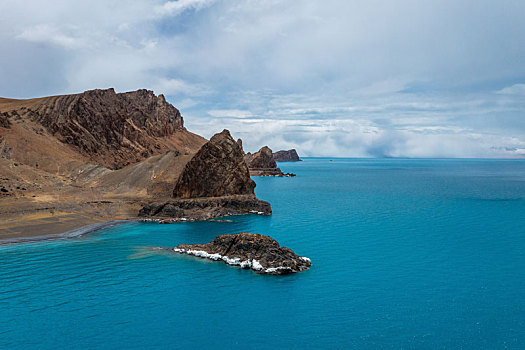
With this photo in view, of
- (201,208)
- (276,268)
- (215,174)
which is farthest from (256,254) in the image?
(215,174)

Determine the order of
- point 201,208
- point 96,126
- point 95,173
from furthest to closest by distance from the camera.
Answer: point 96,126 < point 95,173 < point 201,208

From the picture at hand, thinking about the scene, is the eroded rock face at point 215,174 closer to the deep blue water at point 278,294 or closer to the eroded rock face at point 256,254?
the deep blue water at point 278,294

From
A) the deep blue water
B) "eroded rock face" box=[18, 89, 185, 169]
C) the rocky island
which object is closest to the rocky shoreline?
the rocky island

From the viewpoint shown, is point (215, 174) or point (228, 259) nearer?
point (228, 259)

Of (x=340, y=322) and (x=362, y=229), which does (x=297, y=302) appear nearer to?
(x=340, y=322)

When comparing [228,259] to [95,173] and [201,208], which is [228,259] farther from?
[95,173]

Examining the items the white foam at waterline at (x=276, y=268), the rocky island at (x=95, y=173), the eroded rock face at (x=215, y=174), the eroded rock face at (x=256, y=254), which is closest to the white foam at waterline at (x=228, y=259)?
the eroded rock face at (x=256, y=254)

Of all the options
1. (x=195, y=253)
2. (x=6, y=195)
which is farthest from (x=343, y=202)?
(x=6, y=195)
